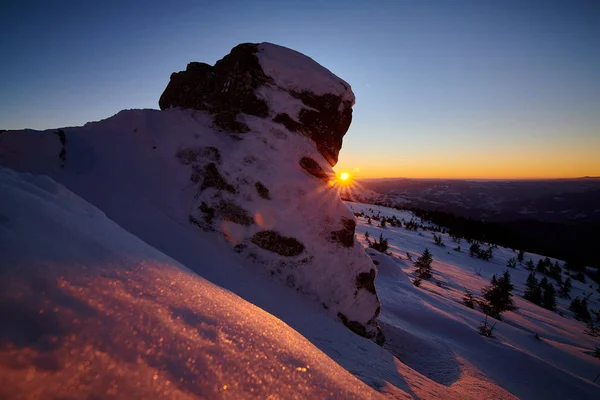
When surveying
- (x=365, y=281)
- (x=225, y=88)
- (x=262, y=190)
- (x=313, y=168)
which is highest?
(x=225, y=88)

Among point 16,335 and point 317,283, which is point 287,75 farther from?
point 16,335

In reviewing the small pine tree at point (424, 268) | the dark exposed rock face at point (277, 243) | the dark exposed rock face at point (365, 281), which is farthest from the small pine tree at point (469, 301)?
the dark exposed rock face at point (277, 243)

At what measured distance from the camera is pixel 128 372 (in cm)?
73

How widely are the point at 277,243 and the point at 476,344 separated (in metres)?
4.23

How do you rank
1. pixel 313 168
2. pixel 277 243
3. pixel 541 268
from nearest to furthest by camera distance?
pixel 277 243 < pixel 313 168 < pixel 541 268

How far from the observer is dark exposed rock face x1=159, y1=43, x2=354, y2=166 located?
4.32 metres

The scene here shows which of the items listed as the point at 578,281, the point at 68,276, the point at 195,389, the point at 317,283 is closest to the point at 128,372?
the point at 195,389

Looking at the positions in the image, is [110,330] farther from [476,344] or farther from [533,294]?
[533,294]

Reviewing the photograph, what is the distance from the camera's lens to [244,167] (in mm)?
3910

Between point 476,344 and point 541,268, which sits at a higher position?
point 541,268

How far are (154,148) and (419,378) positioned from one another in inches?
197

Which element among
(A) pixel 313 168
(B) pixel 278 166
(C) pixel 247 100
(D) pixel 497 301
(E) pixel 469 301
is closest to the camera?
(B) pixel 278 166

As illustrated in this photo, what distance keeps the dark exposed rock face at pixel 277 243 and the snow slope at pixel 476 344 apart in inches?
88.3

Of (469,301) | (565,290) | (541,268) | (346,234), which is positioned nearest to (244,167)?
(346,234)
